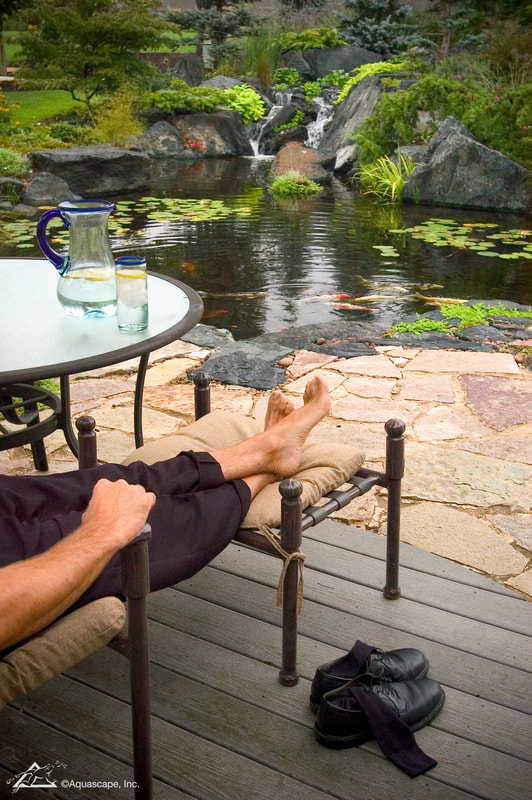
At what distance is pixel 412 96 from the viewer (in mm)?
10844

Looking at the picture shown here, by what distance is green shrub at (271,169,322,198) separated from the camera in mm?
10344

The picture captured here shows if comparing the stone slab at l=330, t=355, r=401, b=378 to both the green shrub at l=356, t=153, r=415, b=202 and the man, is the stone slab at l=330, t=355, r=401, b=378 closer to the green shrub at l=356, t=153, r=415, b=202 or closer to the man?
the man

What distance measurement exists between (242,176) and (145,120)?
9.54 ft

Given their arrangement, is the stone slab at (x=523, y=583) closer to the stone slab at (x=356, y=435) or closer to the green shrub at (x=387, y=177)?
the stone slab at (x=356, y=435)

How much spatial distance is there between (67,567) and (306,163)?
10816 mm

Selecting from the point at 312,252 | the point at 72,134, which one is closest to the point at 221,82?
the point at 72,134

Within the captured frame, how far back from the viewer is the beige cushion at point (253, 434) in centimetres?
195

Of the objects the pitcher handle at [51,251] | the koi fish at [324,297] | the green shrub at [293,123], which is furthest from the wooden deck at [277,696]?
the green shrub at [293,123]

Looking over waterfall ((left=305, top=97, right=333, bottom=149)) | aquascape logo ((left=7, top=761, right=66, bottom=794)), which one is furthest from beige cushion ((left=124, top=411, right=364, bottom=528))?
waterfall ((left=305, top=97, right=333, bottom=149))

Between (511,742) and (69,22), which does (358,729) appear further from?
(69,22)

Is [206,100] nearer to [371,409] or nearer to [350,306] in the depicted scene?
[350,306]

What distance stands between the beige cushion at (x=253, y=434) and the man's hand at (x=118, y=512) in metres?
0.42

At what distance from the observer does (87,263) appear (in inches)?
83.0

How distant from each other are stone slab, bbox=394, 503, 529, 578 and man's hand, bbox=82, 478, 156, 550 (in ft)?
4.09
